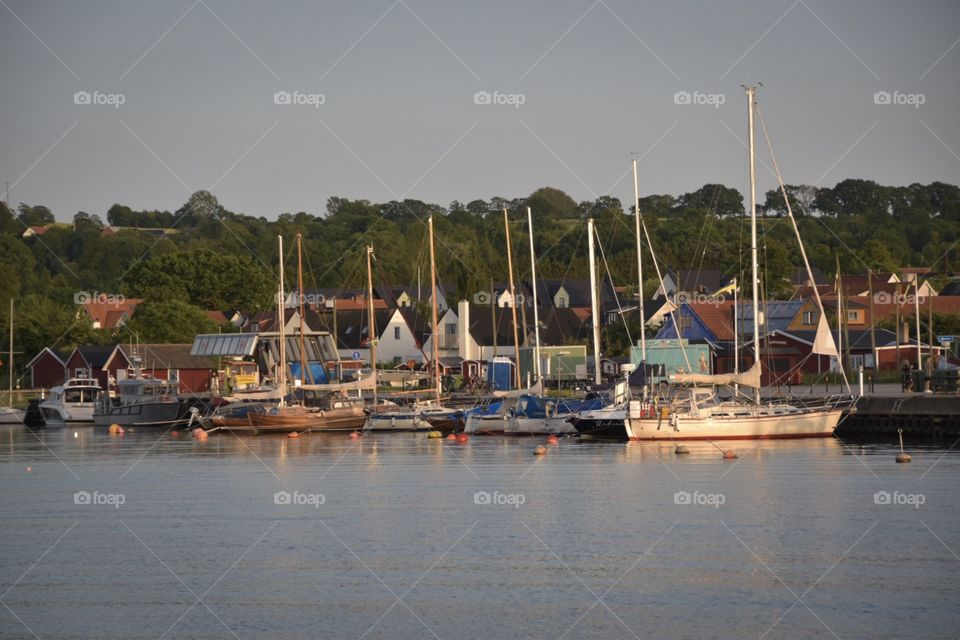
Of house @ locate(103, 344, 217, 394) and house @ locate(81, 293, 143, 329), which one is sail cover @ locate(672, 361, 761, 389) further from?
house @ locate(81, 293, 143, 329)

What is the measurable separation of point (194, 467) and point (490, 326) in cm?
7845

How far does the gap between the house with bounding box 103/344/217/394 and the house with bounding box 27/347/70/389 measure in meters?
8.40

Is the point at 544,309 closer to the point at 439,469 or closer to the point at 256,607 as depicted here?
the point at 439,469

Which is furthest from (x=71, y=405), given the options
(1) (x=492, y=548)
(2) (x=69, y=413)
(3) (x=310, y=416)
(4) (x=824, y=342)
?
(1) (x=492, y=548)

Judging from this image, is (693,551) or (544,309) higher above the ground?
(544,309)

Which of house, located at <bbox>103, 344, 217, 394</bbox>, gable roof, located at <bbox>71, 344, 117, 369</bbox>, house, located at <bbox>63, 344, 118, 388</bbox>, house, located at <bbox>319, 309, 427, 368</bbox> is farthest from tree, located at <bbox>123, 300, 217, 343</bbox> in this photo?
house, located at <bbox>319, 309, 427, 368</bbox>

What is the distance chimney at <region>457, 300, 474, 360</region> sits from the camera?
126 m

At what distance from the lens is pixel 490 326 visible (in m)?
134

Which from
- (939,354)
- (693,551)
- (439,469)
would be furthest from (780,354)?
(693,551)

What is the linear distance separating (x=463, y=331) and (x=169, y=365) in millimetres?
31563

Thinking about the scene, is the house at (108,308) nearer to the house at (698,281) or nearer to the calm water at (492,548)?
the house at (698,281)

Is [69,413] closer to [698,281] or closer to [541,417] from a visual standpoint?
[541,417]

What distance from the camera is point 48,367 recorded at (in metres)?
116

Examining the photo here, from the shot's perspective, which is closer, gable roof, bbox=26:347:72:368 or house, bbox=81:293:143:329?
gable roof, bbox=26:347:72:368
